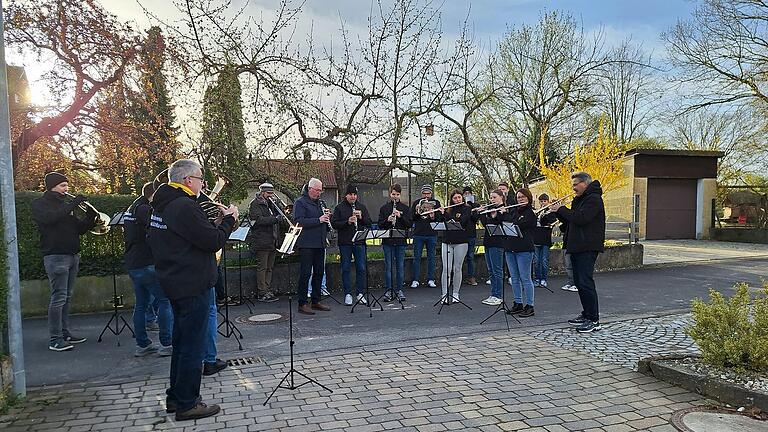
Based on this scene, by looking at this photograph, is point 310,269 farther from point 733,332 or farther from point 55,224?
point 733,332

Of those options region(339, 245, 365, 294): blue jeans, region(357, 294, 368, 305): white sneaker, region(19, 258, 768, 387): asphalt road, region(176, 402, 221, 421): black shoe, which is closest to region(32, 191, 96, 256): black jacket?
region(19, 258, 768, 387): asphalt road

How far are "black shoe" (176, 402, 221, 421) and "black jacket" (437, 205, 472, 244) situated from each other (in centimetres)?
485

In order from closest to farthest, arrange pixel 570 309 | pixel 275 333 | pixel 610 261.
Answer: pixel 275 333 → pixel 570 309 → pixel 610 261

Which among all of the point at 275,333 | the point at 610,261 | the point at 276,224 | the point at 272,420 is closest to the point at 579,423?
the point at 272,420

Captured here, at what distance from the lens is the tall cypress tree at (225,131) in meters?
9.70

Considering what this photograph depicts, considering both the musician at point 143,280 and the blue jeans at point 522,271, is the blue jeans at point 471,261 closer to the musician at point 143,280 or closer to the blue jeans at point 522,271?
the blue jeans at point 522,271

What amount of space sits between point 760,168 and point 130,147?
23.7m

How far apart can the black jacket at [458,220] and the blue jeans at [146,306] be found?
4284 mm

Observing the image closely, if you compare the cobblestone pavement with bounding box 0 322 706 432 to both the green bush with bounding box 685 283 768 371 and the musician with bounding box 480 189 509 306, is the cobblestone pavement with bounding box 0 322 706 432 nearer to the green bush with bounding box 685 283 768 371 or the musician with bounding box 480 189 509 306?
the green bush with bounding box 685 283 768 371

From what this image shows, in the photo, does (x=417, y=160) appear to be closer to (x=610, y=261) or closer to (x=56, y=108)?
(x=610, y=261)

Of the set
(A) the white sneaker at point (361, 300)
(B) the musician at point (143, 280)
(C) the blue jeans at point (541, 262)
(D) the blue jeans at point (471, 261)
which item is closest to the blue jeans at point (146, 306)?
(B) the musician at point (143, 280)

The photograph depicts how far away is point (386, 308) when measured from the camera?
805cm

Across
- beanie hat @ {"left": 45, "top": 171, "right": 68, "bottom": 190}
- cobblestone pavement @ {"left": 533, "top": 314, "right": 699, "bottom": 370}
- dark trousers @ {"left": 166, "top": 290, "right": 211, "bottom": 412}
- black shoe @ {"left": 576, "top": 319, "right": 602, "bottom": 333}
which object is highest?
beanie hat @ {"left": 45, "top": 171, "right": 68, "bottom": 190}

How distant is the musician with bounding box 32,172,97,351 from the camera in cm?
593
